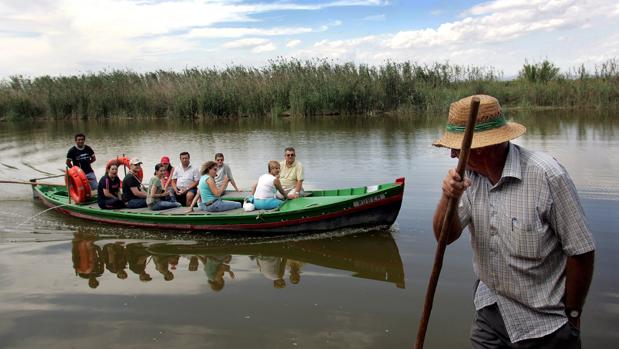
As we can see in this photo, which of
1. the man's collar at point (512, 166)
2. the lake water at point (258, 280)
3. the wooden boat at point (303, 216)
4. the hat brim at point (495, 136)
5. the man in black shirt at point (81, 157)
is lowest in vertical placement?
the lake water at point (258, 280)

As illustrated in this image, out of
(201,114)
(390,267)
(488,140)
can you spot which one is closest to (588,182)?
(390,267)

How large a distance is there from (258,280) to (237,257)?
4.02 feet

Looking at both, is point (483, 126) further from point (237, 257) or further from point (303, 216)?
point (303, 216)

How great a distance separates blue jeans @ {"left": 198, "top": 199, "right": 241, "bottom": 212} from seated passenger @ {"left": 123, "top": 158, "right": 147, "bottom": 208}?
1.37 meters

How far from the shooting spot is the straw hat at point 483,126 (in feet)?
8.19

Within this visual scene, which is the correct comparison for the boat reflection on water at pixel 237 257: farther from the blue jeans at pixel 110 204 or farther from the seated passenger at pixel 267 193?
the blue jeans at pixel 110 204

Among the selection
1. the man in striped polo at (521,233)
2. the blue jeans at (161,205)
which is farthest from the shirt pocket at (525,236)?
the blue jeans at (161,205)

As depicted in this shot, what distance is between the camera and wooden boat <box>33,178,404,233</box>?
902 cm

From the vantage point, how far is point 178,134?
25.7m

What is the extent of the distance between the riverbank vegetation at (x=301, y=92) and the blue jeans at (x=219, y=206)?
21.9 meters

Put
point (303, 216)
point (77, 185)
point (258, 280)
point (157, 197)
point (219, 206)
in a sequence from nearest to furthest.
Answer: point (258, 280), point (303, 216), point (219, 206), point (157, 197), point (77, 185)

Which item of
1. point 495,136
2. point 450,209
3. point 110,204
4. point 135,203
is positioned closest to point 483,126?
point 495,136

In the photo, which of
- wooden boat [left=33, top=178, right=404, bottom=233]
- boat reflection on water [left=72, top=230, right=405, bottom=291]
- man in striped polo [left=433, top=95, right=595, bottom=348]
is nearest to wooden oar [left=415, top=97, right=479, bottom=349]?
man in striped polo [left=433, top=95, right=595, bottom=348]

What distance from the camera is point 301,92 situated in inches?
1251
